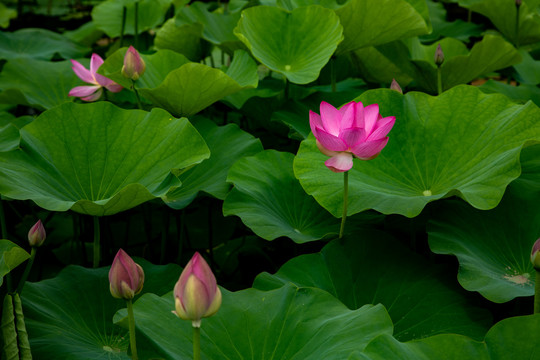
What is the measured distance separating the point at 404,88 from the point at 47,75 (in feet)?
4.12

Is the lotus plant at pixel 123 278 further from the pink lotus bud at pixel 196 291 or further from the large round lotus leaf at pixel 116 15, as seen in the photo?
the large round lotus leaf at pixel 116 15

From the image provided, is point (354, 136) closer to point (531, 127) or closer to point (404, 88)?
point (531, 127)

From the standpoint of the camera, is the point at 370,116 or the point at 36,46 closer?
the point at 370,116

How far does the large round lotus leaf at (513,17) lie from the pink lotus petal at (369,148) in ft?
4.43

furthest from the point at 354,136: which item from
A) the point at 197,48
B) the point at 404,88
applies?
the point at 197,48

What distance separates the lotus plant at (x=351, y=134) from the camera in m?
1.11

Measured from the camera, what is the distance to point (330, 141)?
1.12m

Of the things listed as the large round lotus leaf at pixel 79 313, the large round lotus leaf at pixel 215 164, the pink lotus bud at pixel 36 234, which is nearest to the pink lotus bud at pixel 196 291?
the large round lotus leaf at pixel 79 313

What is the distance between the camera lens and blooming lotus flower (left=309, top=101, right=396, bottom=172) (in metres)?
1.11

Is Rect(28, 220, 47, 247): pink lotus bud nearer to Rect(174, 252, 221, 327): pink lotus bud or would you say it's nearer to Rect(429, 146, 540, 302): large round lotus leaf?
Rect(174, 252, 221, 327): pink lotus bud

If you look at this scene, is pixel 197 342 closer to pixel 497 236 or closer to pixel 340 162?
pixel 340 162

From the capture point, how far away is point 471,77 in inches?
74.8

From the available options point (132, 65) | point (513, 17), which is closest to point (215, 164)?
point (132, 65)

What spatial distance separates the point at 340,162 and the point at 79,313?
2.12 ft
